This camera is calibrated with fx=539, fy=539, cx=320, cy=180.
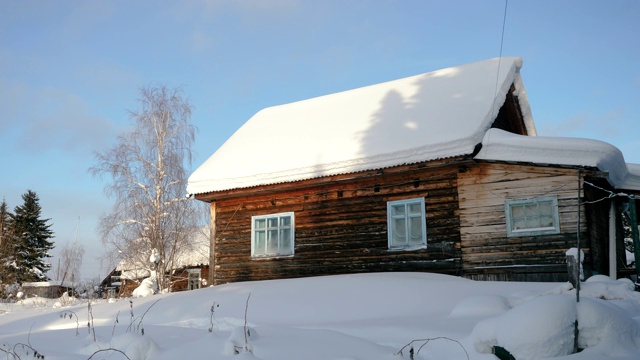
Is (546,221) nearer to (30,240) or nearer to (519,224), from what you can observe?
(519,224)

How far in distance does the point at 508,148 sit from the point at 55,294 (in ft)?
109

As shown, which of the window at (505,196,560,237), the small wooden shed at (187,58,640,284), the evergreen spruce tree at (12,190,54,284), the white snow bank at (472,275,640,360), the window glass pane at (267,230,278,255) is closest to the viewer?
the white snow bank at (472,275,640,360)

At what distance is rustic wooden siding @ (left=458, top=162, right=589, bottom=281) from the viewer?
440 inches

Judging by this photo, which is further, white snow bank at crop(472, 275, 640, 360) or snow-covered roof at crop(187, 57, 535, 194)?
snow-covered roof at crop(187, 57, 535, 194)

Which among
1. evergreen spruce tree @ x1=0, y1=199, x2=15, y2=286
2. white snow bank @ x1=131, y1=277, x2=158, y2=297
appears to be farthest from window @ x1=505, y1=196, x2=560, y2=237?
evergreen spruce tree @ x1=0, y1=199, x2=15, y2=286

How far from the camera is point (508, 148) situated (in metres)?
11.6

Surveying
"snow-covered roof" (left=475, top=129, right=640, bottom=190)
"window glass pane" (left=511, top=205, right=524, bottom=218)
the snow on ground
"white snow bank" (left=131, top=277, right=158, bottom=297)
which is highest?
"snow-covered roof" (left=475, top=129, right=640, bottom=190)

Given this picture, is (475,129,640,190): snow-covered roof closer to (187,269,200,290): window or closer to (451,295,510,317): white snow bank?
(451,295,510,317): white snow bank

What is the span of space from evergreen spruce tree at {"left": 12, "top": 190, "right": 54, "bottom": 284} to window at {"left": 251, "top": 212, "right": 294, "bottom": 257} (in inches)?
1082

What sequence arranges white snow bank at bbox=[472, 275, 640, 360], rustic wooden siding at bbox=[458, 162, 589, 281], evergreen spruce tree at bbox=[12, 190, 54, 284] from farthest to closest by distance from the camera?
evergreen spruce tree at bbox=[12, 190, 54, 284] → rustic wooden siding at bbox=[458, 162, 589, 281] → white snow bank at bbox=[472, 275, 640, 360]

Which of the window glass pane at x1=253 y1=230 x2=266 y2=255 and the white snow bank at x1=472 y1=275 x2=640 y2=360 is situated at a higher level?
the window glass pane at x1=253 y1=230 x2=266 y2=255

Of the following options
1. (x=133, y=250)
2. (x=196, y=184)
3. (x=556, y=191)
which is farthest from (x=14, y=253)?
(x=556, y=191)

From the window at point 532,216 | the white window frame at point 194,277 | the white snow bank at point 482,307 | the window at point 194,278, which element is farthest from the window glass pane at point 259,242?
the window at point 194,278

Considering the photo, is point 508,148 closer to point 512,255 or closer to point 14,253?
point 512,255
